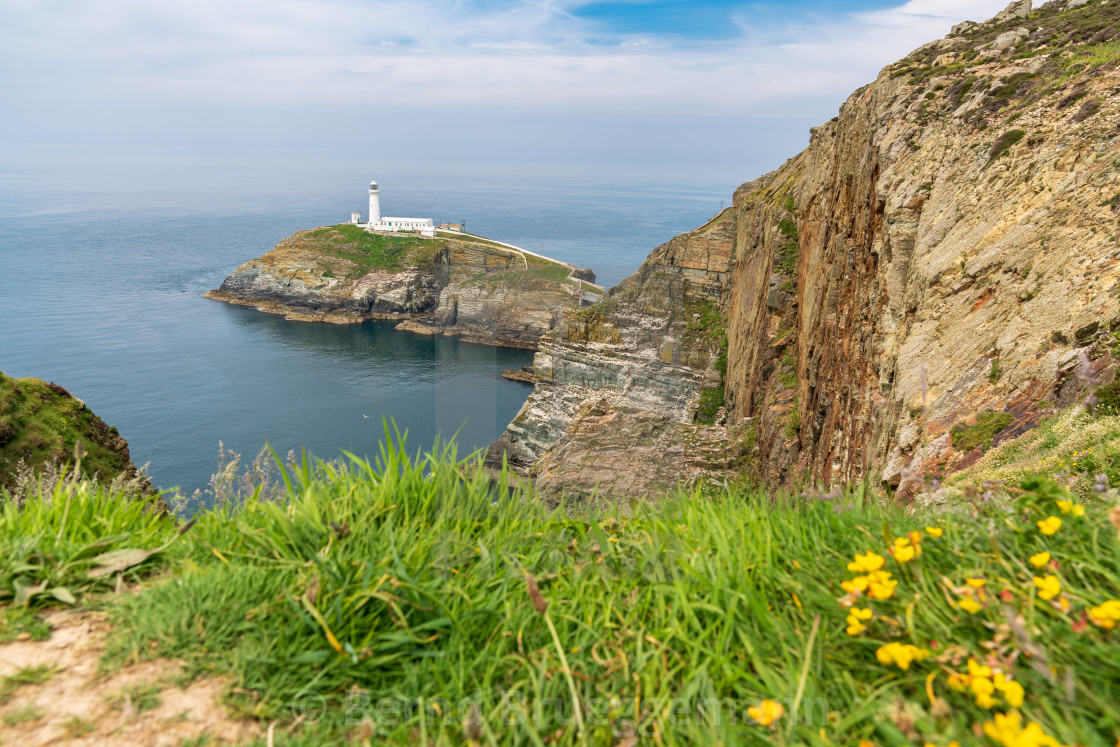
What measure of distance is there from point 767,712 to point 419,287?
10876 centimetres

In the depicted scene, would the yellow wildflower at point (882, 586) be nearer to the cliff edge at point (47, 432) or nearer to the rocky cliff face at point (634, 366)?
the cliff edge at point (47, 432)

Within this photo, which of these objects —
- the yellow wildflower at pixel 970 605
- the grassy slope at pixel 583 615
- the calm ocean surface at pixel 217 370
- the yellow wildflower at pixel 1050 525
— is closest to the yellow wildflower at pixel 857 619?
the grassy slope at pixel 583 615

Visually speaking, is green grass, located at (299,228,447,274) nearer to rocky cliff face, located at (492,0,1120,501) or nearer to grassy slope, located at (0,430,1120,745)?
rocky cliff face, located at (492,0,1120,501)

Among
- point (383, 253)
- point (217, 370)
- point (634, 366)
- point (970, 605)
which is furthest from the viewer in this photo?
point (383, 253)

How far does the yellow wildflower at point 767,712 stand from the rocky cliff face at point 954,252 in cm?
164

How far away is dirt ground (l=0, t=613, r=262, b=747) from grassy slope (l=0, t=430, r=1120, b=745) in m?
0.10

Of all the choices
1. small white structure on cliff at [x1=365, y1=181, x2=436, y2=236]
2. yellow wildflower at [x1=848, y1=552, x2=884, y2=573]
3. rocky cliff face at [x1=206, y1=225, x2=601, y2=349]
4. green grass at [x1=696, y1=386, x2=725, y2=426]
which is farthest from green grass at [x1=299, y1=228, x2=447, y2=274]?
yellow wildflower at [x1=848, y1=552, x2=884, y2=573]

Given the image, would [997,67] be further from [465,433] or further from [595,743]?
[465,433]

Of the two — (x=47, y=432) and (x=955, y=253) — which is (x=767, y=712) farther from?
(x=47, y=432)

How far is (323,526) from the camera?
317 cm

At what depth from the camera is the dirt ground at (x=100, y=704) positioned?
2293 mm

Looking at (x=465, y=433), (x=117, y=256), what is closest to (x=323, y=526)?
(x=465, y=433)

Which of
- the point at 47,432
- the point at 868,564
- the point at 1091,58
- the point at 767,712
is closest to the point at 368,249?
the point at 47,432

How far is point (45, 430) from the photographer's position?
2180cm
